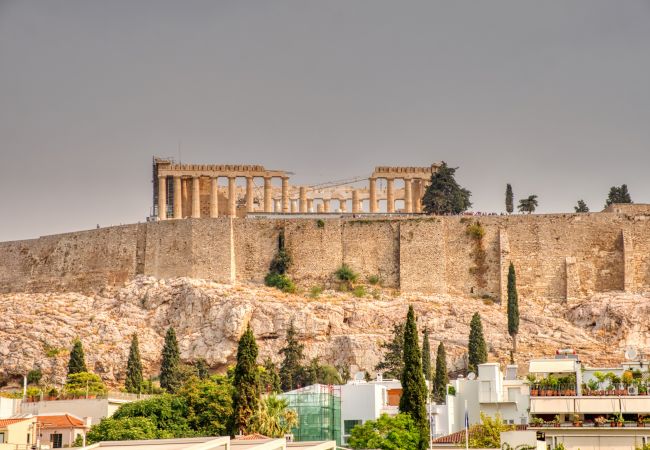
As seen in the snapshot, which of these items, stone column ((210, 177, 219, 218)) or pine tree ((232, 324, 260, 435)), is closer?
pine tree ((232, 324, 260, 435))

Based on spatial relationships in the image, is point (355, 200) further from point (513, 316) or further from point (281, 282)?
point (513, 316)

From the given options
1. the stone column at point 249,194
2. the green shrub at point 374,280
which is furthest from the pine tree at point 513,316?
the stone column at point 249,194

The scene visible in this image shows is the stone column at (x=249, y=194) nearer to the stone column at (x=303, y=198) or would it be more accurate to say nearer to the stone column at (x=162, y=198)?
the stone column at (x=303, y=198)

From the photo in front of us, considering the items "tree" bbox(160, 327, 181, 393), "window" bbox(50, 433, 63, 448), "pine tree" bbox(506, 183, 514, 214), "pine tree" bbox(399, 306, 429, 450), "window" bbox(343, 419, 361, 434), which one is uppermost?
"pine tree" bbox(506, 183, 514, 214)

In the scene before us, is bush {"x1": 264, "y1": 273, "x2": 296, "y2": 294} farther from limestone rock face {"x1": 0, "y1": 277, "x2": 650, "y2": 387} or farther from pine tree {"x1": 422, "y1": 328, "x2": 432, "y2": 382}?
pine tree {"x1": 422, "y1": 328, "x2": 432, "y2": 382}

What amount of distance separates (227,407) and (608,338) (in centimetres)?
2346

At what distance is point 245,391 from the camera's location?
5578 centimetres

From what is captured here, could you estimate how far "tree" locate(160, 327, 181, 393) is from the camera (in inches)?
2844

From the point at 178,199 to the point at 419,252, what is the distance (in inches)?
569

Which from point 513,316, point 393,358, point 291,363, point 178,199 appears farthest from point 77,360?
point 513,316

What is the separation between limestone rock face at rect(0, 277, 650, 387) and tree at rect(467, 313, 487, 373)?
1.59m

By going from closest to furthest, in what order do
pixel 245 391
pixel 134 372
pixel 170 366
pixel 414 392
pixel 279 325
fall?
pixel 414 392, pixel 245 391, pixel 134 372, pixel 170 366, pixel 279 325

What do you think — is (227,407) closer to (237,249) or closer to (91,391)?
(91,391)

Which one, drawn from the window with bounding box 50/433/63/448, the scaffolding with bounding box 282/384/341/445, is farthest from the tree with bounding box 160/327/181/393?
the window with bounding box 50/433/63/448
